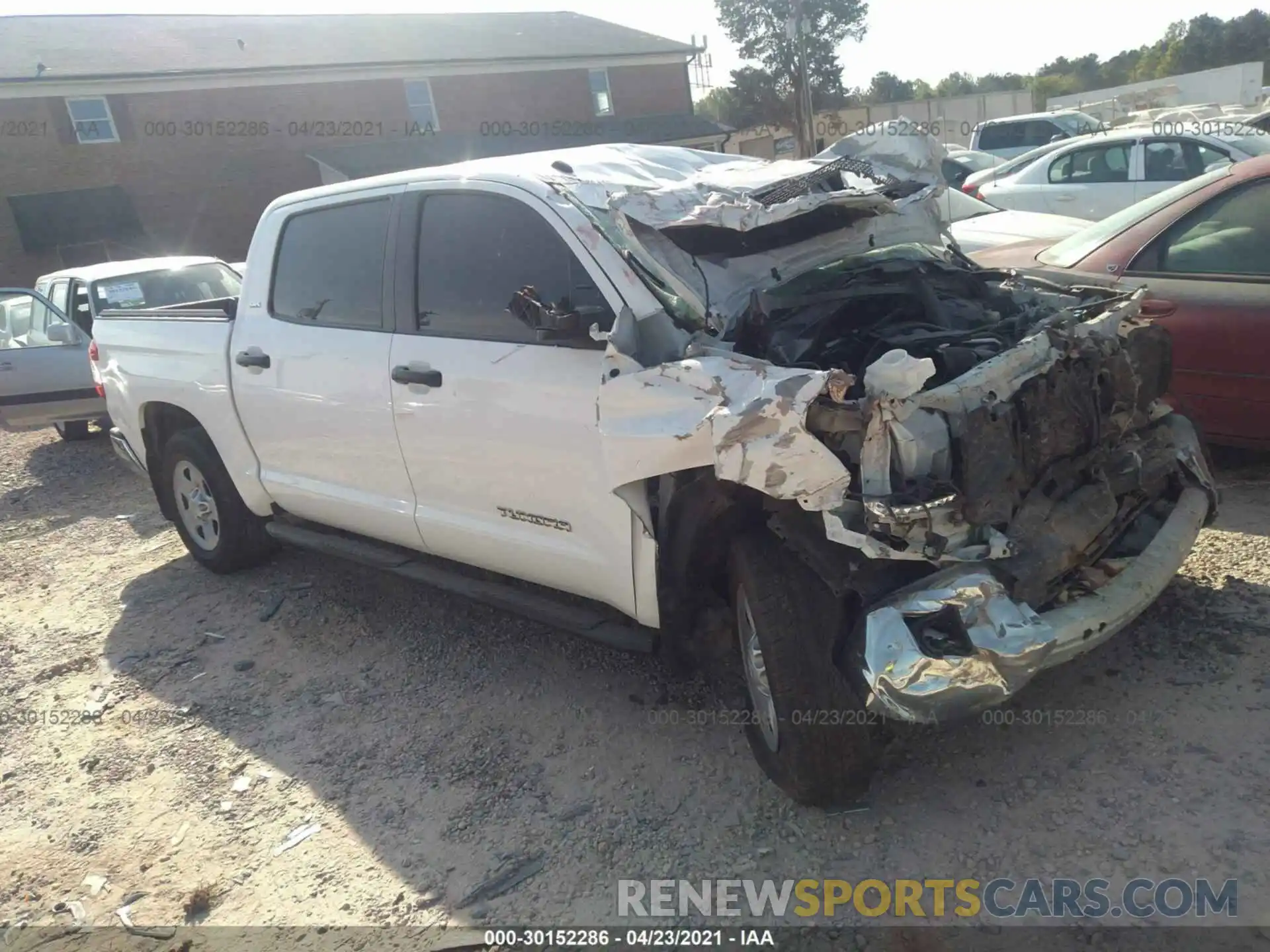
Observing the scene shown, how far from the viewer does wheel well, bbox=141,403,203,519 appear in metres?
5.54

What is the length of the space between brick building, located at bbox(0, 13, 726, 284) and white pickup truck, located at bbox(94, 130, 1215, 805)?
22.6 metres

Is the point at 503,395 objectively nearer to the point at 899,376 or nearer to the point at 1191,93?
the point at 899,376

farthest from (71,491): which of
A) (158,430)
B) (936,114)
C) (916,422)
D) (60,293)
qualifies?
(936,114)

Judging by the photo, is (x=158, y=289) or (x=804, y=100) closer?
(x=158, y=289)

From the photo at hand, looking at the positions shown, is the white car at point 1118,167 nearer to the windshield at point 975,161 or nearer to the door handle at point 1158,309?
the windshield at point 975,161

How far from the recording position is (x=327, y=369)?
4156 mm

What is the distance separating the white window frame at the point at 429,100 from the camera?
92.2 feet

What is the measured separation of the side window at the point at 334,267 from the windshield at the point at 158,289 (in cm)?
540

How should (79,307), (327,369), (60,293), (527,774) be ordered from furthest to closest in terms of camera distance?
(60,293) < (79,307) < (327,369) < (527,774)

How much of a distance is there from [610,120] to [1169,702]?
31198 millimetres

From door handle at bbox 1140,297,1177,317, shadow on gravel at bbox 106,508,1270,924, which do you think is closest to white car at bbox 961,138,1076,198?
door handle at bbox 1140,297,1177,317

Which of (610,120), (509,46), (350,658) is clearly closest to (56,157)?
(509,46)

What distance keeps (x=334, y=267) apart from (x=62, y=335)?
6.22 meters

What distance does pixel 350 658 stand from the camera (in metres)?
4.45
